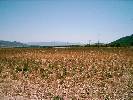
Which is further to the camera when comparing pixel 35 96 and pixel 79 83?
pixel 79 83

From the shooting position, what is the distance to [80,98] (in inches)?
483

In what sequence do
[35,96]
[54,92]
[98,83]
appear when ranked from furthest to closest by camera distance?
1. [98,83]
2. [54,92]
3. [35,96]

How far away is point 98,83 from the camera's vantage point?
656 inches

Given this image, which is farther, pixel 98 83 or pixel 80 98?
pixel 98 83

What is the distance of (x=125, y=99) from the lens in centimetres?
1171

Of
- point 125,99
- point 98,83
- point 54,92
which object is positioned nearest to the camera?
point 125,99

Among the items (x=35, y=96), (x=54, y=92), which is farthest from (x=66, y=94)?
(x=35, y=96)

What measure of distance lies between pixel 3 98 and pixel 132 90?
7664 mm

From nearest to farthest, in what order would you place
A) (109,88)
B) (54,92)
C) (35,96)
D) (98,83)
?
(35,96), (54,92), (109,88), (98,83)

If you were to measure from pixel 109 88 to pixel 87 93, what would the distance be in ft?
6.65

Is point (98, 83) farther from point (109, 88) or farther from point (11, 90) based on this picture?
point (11, 90)

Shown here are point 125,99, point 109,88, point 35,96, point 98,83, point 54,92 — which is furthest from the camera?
point 98,83

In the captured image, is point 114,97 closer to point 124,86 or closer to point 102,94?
point 102,94

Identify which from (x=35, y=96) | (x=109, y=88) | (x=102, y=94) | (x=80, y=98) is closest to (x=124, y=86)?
(x=109, y=88)
